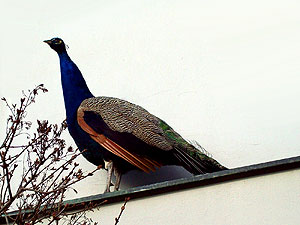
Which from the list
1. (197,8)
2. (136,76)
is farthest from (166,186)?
(197,8)

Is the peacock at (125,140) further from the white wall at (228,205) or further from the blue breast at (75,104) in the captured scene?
the white wall at (228,205)

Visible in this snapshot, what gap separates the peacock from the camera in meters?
3.55

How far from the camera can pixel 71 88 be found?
3859mm

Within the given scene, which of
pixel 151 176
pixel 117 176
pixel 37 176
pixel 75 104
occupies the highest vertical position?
pixel 75 104

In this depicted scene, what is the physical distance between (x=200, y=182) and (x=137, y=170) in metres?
0.81

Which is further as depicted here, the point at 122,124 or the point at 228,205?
the point at 122,124

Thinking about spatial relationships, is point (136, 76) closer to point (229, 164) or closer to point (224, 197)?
point (229, 164)

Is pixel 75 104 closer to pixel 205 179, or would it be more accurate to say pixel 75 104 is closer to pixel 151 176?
pixel 151 176

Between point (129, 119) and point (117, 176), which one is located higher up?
point (129, 119)

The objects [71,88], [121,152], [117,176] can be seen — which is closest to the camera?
[121,152]

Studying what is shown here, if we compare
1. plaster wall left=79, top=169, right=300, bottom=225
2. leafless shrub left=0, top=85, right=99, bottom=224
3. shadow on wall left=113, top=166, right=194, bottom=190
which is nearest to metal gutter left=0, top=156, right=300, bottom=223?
plaster wall left=79, top=169, right=300, bottom=225

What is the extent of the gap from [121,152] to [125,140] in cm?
6

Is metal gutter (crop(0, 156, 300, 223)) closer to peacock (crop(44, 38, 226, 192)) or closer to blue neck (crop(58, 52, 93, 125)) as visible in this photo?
peacock (crop(44, 38, 226, 192))

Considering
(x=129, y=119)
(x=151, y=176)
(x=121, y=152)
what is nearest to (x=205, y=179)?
(x=121, y=152)
